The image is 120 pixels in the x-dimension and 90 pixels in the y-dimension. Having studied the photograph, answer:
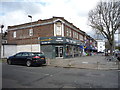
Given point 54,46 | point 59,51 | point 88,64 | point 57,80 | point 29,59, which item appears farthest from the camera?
point 59,51

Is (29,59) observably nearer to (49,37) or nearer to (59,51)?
(49,37)

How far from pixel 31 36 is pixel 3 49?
6494 millimetres

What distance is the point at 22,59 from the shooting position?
1237cm

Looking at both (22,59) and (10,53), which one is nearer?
(22,59)

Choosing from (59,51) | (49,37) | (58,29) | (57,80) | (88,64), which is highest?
(58,29)

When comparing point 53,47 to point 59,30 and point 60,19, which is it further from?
point 60,19

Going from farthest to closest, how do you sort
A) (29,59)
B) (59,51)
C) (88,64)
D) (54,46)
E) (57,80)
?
(59,51), (54,46), (88,64), (29,59), (57,80)

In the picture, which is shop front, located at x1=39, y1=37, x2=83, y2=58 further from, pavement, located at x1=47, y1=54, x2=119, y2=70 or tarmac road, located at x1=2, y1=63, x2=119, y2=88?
tarmac road, located at x1=2, y1=63, x2=119, y2=88

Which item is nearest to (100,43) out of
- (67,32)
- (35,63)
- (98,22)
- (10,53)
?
(98,22)

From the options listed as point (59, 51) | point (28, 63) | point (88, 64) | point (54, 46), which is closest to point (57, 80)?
point (28, 63)

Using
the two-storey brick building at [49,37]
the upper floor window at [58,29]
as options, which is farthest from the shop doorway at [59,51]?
the upper floor window at [58,29]

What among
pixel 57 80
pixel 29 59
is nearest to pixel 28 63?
pixel 29 59

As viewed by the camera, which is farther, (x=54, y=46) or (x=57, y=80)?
(x=54, y=46)

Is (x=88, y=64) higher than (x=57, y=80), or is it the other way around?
(x=57, y=80)
